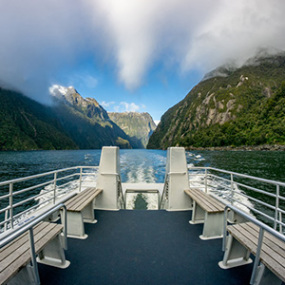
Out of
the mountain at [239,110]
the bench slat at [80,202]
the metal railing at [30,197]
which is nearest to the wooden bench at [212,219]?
the bench slat at [80,202]

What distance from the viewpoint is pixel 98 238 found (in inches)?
124

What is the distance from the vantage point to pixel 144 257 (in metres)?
2.61

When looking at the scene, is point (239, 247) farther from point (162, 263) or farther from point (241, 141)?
point (241, 141)

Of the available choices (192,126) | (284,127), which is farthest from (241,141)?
(192,126)

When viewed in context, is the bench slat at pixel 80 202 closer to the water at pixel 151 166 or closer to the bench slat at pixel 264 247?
the bench slat at pixel 264 247

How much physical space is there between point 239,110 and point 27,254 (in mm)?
128858

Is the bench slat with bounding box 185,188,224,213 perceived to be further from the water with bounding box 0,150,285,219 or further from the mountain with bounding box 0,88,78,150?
the mountain with bounding box 0,88,78,150

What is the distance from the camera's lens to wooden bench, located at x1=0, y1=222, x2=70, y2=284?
1.61 meters

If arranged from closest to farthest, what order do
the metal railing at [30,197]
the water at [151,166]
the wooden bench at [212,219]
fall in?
the metal railing at [30,197]
the wooden bench at [212,219]
the water at [151,166]

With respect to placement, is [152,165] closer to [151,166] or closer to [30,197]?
[151,166]

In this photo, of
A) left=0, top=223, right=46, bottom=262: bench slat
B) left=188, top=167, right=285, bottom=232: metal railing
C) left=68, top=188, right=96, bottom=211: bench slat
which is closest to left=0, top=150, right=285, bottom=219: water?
left=188, top=167, right=285, bottom=232: metal railing

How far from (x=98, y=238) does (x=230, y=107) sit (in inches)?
5115

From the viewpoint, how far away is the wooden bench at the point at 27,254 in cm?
161

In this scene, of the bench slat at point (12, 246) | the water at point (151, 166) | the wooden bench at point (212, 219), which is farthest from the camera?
the water at point (151, 166)
